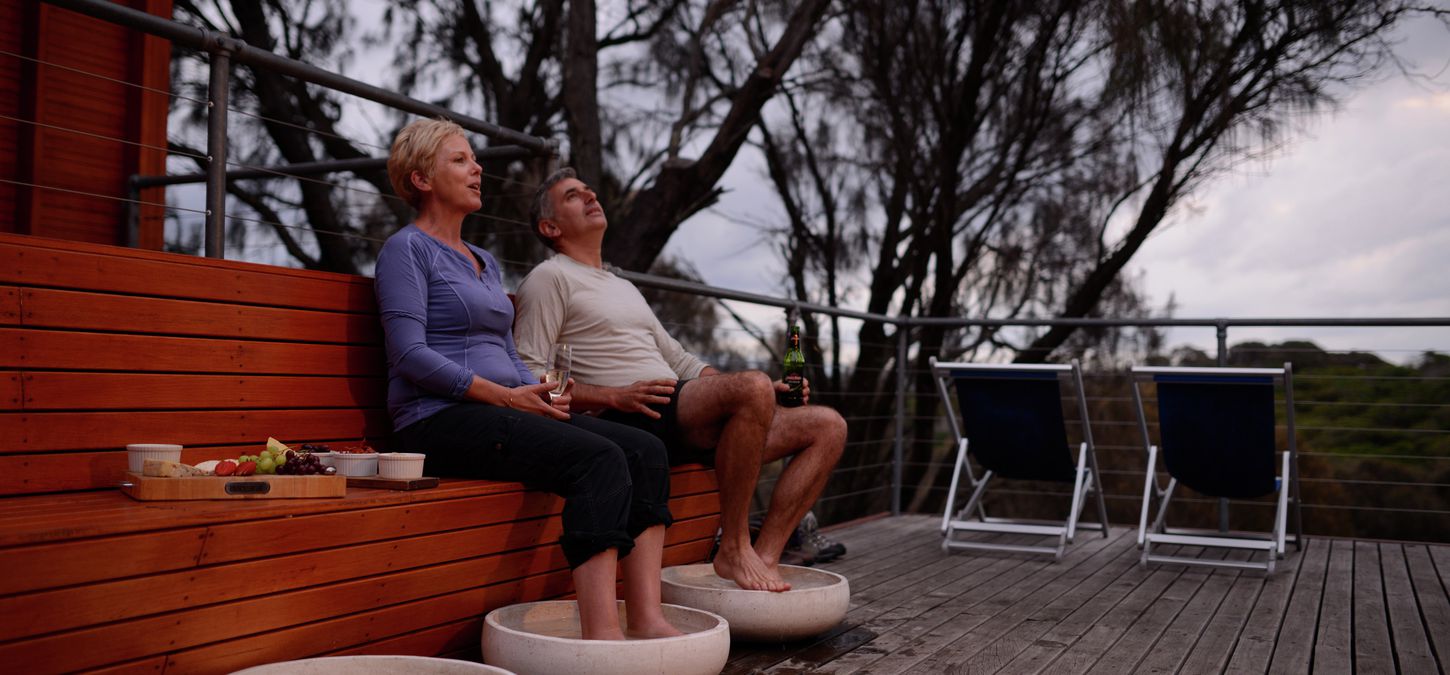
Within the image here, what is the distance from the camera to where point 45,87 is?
16.7 feet

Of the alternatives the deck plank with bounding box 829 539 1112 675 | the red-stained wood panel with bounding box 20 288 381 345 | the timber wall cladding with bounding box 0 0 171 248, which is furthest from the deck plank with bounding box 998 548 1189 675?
the timber wall cladding with bounding box 0 0 171 248

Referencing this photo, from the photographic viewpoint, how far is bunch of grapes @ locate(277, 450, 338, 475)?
2.11m

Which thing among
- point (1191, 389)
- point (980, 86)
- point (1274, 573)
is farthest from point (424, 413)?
point (980, 86)

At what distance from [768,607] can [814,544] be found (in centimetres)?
141

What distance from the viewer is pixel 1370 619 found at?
324 cm

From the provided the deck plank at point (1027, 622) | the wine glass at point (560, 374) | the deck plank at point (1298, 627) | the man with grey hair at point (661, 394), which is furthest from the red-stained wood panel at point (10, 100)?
the deck plank at point (1298, 627)

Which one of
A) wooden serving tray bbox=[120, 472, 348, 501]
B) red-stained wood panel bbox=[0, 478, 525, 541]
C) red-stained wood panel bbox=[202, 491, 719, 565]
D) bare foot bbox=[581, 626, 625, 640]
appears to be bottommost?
bare foot bbox=[581, 626, 625, 640]

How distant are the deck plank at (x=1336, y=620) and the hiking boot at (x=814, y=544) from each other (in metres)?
1.57

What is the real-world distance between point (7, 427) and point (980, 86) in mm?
6794

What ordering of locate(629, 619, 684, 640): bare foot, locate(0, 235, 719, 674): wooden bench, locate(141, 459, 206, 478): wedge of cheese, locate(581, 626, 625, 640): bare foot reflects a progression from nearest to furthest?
locate(0, 235, 719, 674): wooden bench → locate(141, 459, 206, 478): wedge of cheese → locate(581, 626, 625, 640): bare foot → locate(629, 619, 684, 640): bare foot

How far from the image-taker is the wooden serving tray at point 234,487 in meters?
1.96

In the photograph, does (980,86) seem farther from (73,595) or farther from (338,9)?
(73,595)

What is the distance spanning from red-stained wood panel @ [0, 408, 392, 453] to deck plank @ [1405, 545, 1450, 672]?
2645 millimetres

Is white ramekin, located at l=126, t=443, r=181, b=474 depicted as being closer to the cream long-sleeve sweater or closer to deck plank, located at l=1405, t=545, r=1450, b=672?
the cream long-sleeve sweater
